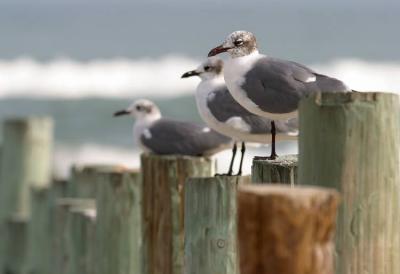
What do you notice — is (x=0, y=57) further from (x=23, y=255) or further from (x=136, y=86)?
(x=23, y=255)

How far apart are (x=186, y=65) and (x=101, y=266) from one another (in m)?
32.9

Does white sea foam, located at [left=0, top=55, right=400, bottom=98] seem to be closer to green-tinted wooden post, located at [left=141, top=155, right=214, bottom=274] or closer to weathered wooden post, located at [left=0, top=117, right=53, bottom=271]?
weathered wooden post, located at [left=0, top=117, right=53, bottom=271]

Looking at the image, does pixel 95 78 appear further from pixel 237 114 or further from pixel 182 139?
pixel 237 114

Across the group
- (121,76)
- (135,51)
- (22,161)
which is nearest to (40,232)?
(22,161)

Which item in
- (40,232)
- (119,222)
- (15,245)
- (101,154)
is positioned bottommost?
(15,245)

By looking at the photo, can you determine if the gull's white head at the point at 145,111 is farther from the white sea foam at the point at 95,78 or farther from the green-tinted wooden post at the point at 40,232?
the white sea foam at the point at 95,78

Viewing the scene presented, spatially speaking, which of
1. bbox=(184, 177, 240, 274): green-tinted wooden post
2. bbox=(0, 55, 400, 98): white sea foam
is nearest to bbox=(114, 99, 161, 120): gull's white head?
bbox=(184, 177, 240, 274): green-tinted wooden post

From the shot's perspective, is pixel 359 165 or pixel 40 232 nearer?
pixel 359 165

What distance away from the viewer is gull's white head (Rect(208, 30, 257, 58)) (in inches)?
269

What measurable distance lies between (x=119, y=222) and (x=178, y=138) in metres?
2.09

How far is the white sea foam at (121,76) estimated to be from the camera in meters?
33.8

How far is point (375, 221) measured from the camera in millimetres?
3691

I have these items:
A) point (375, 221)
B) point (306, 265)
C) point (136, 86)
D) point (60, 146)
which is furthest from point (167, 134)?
point (136, 86)

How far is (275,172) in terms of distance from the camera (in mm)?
4555
